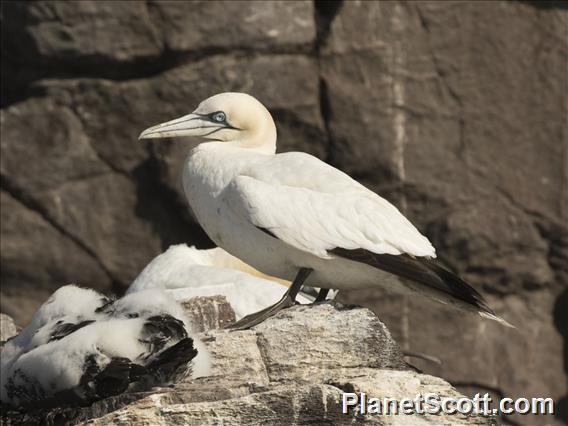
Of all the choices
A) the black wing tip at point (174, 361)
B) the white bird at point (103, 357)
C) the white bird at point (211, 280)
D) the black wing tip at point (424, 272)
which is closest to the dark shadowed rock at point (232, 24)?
the white bird at point (211, 280)

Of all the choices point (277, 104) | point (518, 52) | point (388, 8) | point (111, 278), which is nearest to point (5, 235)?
point (111, 278)

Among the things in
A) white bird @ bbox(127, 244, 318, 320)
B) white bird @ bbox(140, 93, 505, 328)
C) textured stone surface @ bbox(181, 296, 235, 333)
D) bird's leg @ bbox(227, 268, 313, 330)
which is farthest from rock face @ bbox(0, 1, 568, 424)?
bird's leg @ bbox(227, 268, 313, 330)

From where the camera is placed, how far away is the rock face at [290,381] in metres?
4.98

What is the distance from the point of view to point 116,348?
5.20m

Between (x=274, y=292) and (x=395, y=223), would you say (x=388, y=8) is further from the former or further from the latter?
(x=395, y=223)

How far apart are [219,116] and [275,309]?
1078 millimetres

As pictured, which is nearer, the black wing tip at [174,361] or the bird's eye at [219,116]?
the black wing tip at [174,361]

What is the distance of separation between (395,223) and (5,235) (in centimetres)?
587

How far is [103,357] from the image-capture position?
5.18 metres

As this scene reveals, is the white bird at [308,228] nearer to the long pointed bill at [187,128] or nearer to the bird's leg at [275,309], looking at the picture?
the bird's leg at [275,309]

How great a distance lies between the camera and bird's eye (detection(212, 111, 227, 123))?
21.3 feet

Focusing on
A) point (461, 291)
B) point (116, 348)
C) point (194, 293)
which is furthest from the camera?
point (194, 293)

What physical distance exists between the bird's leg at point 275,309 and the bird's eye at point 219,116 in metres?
0.91

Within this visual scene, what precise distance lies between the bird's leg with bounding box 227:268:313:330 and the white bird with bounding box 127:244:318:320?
134 centimetres
